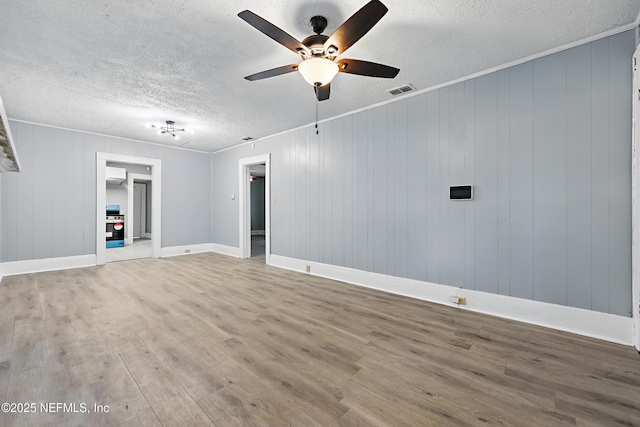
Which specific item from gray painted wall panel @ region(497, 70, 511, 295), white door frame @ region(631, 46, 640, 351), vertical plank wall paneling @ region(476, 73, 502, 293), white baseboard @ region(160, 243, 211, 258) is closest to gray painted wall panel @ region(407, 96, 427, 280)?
vertical plank wall paneling @ region(476, 73, 502, 293)

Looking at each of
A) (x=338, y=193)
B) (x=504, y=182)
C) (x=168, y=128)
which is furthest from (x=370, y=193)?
(x=168, y=128)

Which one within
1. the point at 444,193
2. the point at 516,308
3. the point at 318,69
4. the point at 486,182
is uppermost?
the point at 318,69

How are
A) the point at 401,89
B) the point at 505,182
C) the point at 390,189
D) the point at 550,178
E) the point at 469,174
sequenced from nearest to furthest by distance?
the point at 550,178
the point at 505,182
the point at 469,174
the point at 401,89
the point at 390,189

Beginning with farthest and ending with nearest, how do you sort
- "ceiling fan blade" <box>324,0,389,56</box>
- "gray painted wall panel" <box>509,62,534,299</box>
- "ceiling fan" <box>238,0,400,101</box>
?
"gray painted wall panel" <box>509,62,534,299</box> → "ceiling fan" <box>238,0,400,101</box> → "ceiling fan blade" <box>324,0,389,56</box>

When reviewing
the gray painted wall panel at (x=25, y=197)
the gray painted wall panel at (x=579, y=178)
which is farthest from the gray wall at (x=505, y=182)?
the gray painted wall panel at (x=25, y=197)

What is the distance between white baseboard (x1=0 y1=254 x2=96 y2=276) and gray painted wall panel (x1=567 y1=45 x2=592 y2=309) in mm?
7328

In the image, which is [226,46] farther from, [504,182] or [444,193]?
[504,182]

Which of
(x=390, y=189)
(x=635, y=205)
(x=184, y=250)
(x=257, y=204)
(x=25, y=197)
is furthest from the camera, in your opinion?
(x=257, y=204)

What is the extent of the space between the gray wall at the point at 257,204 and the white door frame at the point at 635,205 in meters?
11.1

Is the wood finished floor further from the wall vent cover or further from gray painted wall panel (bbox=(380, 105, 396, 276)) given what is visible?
the wall vent cover

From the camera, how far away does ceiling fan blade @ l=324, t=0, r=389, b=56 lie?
1582 mm

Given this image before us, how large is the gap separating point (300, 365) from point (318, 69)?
7.25 feet

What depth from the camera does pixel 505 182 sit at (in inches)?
111

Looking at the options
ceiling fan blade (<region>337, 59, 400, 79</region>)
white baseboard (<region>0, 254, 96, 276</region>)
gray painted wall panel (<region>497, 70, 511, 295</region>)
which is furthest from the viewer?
white baseboard (<region>0, 254, 96, 276</region>)
